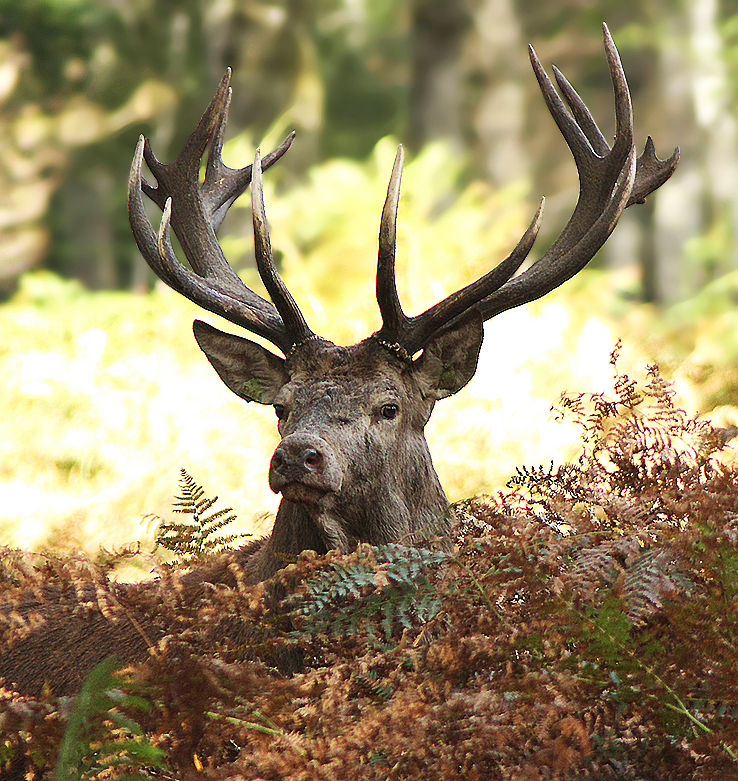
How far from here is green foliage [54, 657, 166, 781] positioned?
1.69 meters

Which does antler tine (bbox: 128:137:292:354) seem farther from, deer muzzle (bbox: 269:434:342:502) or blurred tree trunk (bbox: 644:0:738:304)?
blurred tree trunk (bbox: 644:0:738:304)

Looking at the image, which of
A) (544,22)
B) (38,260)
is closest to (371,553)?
(38,260)

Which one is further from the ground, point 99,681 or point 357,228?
point 357,228

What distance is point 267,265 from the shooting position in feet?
11.3

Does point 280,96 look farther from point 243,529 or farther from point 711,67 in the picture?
A: point 243,529

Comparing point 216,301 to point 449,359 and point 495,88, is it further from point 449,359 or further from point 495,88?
point 495,88

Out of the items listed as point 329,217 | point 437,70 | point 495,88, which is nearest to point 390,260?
point 329,217

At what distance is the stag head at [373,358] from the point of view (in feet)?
10.5

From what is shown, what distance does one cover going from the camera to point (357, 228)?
33.6 ft

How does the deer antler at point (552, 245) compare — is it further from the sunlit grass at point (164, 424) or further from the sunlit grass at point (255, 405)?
the sunlit grass at point (164, 424)

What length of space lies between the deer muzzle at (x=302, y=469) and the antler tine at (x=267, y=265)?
633 millimetres

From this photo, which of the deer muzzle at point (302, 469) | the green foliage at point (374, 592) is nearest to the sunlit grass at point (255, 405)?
the deer muzzle at point (302, 469)

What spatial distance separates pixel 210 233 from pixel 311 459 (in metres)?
1.72

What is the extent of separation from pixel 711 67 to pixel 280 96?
6.78 meters
